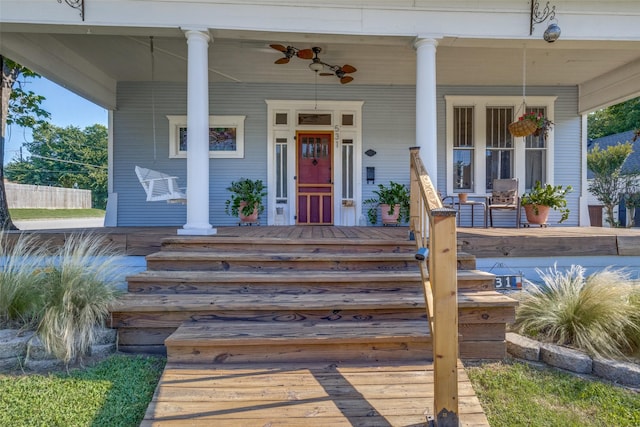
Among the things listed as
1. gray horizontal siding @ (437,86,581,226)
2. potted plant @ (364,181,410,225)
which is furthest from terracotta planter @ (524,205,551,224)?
potted plant @ (364,181,410,225)

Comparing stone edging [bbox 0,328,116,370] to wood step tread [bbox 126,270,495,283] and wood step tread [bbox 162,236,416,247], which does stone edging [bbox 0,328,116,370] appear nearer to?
wood step tread [bbox 126,270,495,283]

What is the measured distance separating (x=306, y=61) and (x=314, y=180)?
1919 mm

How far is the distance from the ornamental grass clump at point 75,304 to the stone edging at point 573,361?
9.47 feet

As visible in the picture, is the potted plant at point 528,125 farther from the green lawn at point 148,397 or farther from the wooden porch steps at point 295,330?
the green lawn at point 148,397

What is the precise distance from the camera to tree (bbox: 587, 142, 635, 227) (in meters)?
10.8

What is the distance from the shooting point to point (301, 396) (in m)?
1.86

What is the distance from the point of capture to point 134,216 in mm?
6039

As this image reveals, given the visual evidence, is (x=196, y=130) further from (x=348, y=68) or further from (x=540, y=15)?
(x=540, y=15)

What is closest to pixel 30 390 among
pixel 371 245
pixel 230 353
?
pixel 230 353

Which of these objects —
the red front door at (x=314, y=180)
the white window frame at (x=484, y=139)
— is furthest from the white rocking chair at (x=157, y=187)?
the white window frame at (x=484, y=139)

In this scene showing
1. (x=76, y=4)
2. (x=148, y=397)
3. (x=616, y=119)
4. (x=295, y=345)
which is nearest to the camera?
(x=148, y=397)

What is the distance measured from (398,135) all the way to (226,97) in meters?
3.07

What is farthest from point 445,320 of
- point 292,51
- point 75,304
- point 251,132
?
point 251,132

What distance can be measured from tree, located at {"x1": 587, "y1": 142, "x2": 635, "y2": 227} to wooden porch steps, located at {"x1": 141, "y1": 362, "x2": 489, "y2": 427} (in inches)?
474
